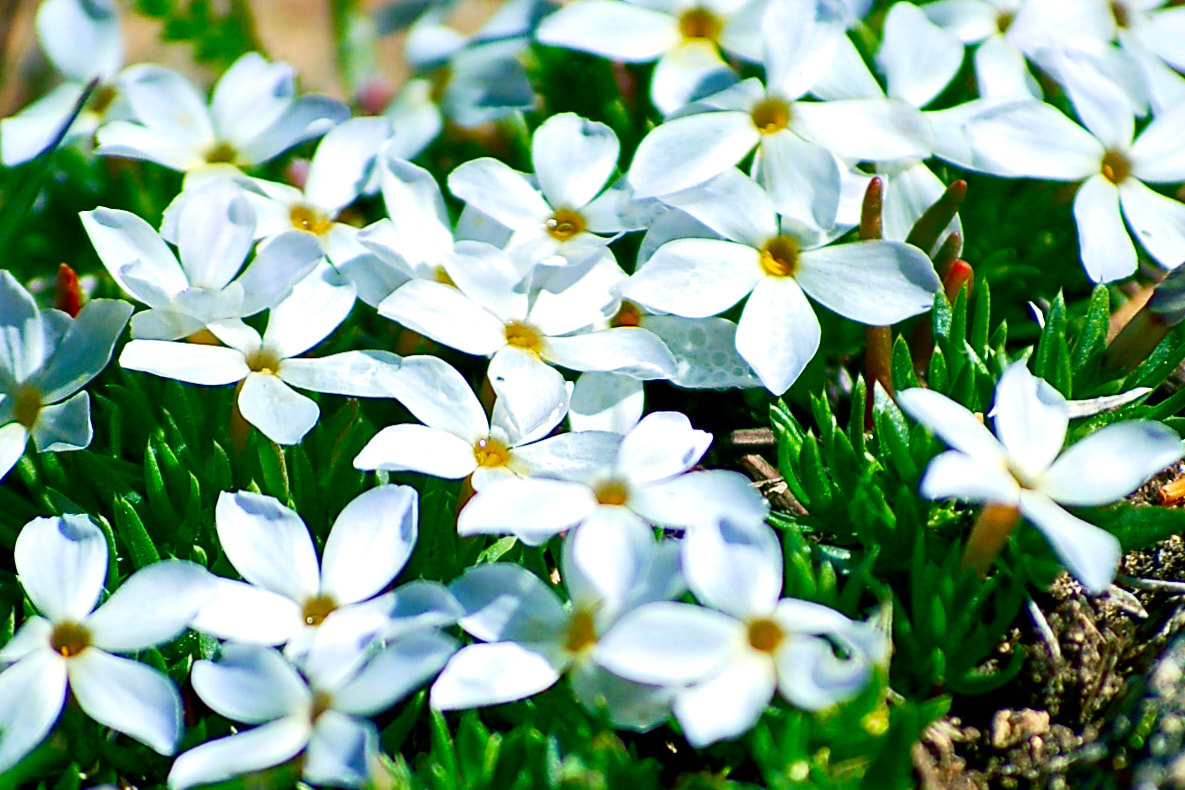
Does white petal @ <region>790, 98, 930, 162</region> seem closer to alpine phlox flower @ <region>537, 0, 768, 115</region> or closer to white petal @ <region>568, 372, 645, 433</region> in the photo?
alpine phlox flower @ <region>537, 0, 768, 115</region>

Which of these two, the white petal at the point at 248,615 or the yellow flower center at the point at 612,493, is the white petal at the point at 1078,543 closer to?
the yellow flower center at the point at 612,493

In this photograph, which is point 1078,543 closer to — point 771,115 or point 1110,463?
point 1110,463

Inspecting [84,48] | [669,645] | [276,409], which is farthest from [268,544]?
[84,48]

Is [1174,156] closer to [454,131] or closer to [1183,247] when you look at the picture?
[1183,247]

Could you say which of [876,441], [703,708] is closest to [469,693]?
[703,708]

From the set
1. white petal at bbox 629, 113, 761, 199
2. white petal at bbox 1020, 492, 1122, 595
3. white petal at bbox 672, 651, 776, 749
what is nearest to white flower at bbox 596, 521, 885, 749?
white petal at bbox 672, 651, 776, 749

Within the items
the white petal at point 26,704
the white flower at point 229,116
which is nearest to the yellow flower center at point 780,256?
the white flower at point 229,116
